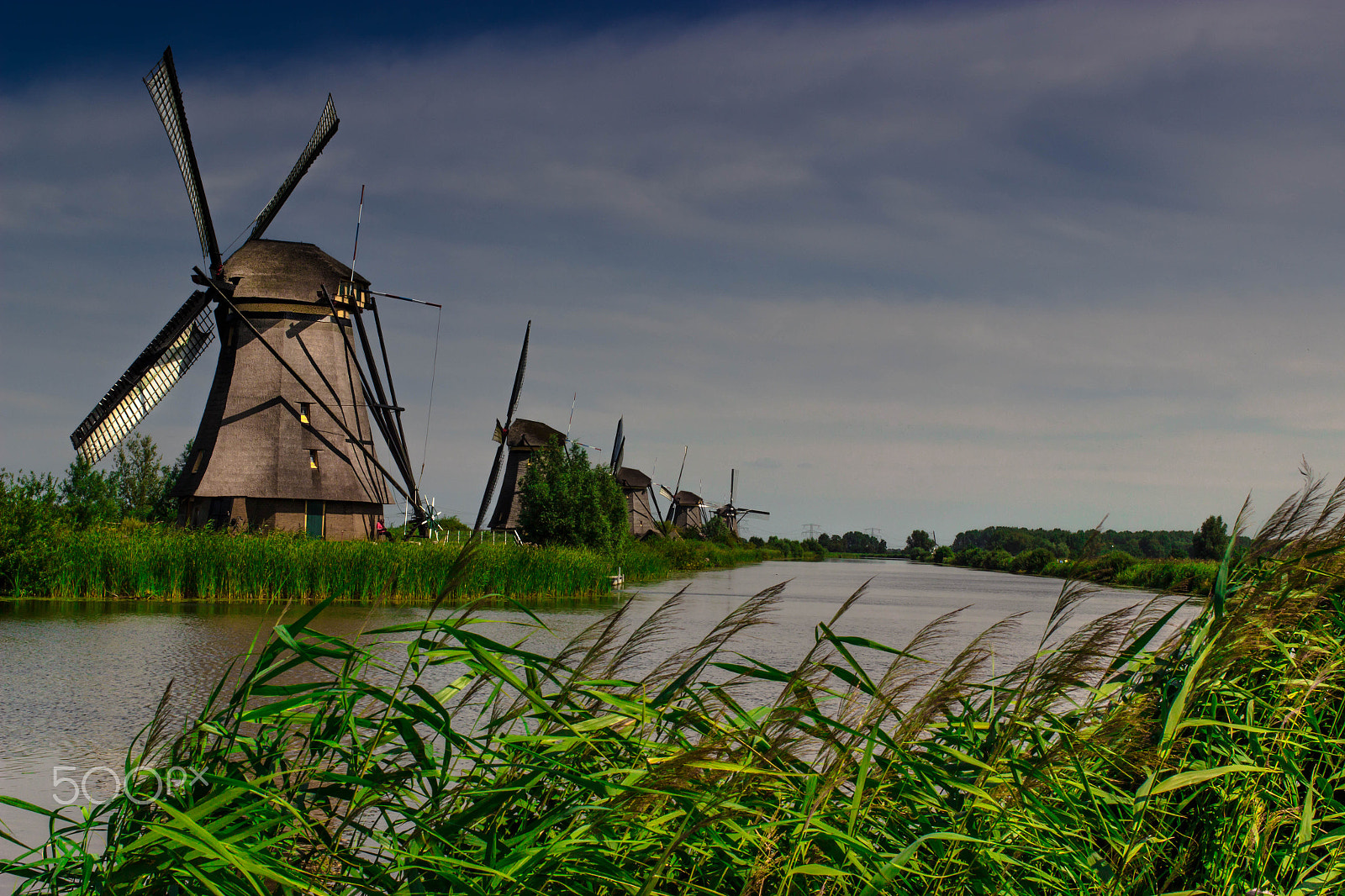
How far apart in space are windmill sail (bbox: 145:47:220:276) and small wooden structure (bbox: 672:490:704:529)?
164 feet

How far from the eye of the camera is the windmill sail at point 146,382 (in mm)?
21141

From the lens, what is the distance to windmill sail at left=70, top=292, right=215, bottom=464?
832 inches

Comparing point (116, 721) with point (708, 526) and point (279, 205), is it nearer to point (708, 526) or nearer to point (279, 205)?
point (279, 205)

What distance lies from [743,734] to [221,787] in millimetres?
1145

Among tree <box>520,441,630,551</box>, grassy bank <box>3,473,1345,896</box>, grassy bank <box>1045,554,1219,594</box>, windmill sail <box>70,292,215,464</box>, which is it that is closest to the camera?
grassy bank <box>3,473,1345,896</box>

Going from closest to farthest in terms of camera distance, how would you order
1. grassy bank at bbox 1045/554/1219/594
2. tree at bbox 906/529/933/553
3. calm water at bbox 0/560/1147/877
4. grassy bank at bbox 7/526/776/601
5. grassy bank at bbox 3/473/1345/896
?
1. grassy bank at bbox 3/473/1345/896
2. grassy bank at bbox 1045/554/1219/594
3. calm water at bbox 0/560/1147/877
4. grassy bank at bbox 7/526/776/601
5. tree at bbox 906/529/933/553

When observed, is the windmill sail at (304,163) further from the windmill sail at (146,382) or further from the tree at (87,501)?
the tree at (87,501)

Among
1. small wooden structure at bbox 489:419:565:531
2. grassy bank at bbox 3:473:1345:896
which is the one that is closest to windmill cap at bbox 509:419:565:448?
small wooden structure at bbox 489:419:565:531

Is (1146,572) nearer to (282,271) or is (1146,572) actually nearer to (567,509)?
(567,509)

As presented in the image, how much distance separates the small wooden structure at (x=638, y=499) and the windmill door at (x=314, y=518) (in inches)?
1209

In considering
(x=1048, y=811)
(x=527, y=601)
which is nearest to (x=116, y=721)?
(x=1048, y=811)

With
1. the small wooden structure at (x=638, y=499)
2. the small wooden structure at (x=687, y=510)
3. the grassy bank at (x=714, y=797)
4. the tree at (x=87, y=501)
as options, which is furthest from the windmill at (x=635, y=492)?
the grassy bank at (x=714, y=797)

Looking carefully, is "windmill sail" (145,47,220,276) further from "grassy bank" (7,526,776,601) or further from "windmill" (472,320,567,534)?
"windmill" (472,320,567,534)

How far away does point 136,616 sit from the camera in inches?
509
